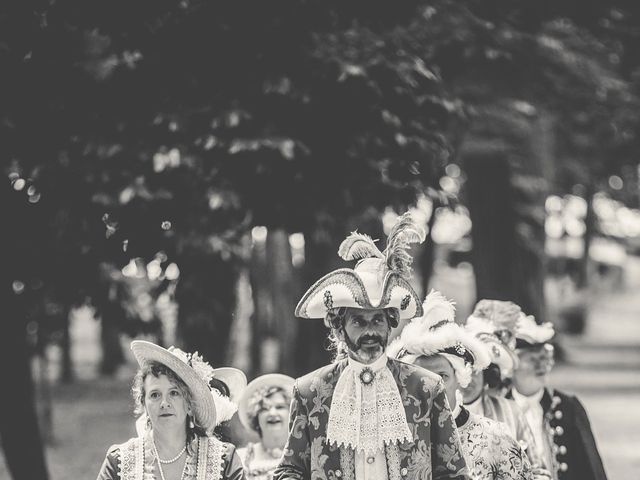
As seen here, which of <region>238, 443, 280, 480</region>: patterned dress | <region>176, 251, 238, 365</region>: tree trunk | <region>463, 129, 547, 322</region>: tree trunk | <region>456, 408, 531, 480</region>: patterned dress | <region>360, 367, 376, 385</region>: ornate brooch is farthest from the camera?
<region>463, 129, 547, 322</region>: tree trunk

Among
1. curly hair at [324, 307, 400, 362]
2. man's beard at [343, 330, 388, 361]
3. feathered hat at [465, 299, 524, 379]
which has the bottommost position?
man's beard at [343, 330, 388, 361]

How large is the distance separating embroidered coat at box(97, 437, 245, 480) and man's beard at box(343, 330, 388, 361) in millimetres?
1020

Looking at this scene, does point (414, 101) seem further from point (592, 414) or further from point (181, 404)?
point (592, 414)

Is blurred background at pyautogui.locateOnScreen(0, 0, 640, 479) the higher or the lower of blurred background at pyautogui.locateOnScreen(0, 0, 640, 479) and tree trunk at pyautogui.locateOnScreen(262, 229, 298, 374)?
the lower

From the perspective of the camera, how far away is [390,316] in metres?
4.97

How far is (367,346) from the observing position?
4.91 metres

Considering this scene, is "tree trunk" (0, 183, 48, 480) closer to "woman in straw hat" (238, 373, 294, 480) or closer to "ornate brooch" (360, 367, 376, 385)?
"woman in straw hat" (238, 373, 294, 480)

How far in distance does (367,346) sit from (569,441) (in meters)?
3.35

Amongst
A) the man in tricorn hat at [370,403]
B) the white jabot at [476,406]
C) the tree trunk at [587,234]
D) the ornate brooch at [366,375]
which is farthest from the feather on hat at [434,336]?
the tree trunk at [587,234]

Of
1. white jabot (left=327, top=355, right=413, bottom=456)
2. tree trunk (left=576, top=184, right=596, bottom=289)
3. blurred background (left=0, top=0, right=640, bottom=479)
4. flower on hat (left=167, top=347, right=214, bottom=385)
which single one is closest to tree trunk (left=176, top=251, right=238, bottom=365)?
blurred background (left=0, top=0, right=640, bottom=479)

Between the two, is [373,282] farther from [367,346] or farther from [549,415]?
[549,415]

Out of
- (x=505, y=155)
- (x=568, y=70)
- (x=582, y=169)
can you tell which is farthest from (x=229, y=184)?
(x=582, y=169)

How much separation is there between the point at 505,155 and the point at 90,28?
11.8 metres

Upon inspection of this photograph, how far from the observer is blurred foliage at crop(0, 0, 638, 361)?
9797 mm
